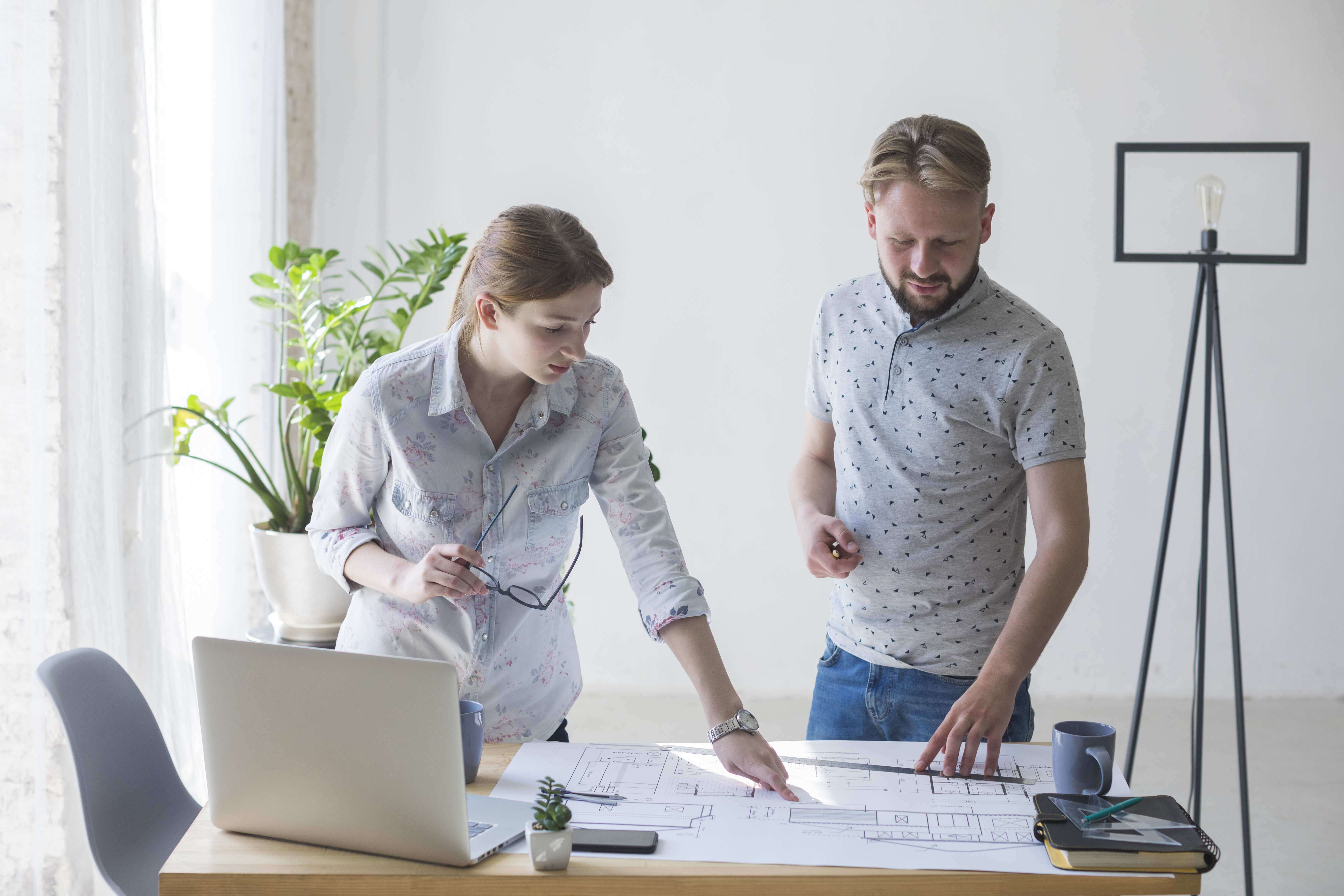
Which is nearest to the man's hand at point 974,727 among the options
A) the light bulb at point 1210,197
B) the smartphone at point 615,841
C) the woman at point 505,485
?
the woman at point 505,485

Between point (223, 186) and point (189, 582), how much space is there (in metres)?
1.16

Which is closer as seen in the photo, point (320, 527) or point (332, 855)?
point (332, 855)

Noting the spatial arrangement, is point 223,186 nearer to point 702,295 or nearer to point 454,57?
point 454,57

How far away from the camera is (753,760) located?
139cm

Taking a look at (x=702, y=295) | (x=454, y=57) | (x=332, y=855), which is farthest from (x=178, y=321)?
(x=332, y=855)

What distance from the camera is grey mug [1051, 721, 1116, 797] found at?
1319 millimetres

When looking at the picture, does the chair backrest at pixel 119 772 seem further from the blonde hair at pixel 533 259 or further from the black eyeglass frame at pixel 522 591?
the blonde hair at pixel 533 259

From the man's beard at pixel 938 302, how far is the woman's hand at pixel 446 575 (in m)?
0.77

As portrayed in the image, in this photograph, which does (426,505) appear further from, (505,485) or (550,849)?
(550,849)

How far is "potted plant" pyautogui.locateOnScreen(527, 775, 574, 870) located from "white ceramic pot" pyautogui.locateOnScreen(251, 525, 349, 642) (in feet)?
4.61

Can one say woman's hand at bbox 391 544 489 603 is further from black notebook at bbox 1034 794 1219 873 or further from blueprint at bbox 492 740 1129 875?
black notebook at bbox 1034 794 1219 873

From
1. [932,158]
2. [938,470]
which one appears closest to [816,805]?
[938,470]

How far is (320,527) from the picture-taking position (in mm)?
1580

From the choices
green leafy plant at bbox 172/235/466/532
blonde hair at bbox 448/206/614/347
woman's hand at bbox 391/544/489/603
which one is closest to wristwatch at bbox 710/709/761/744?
woman's hand at bbox 391/544/489/603
